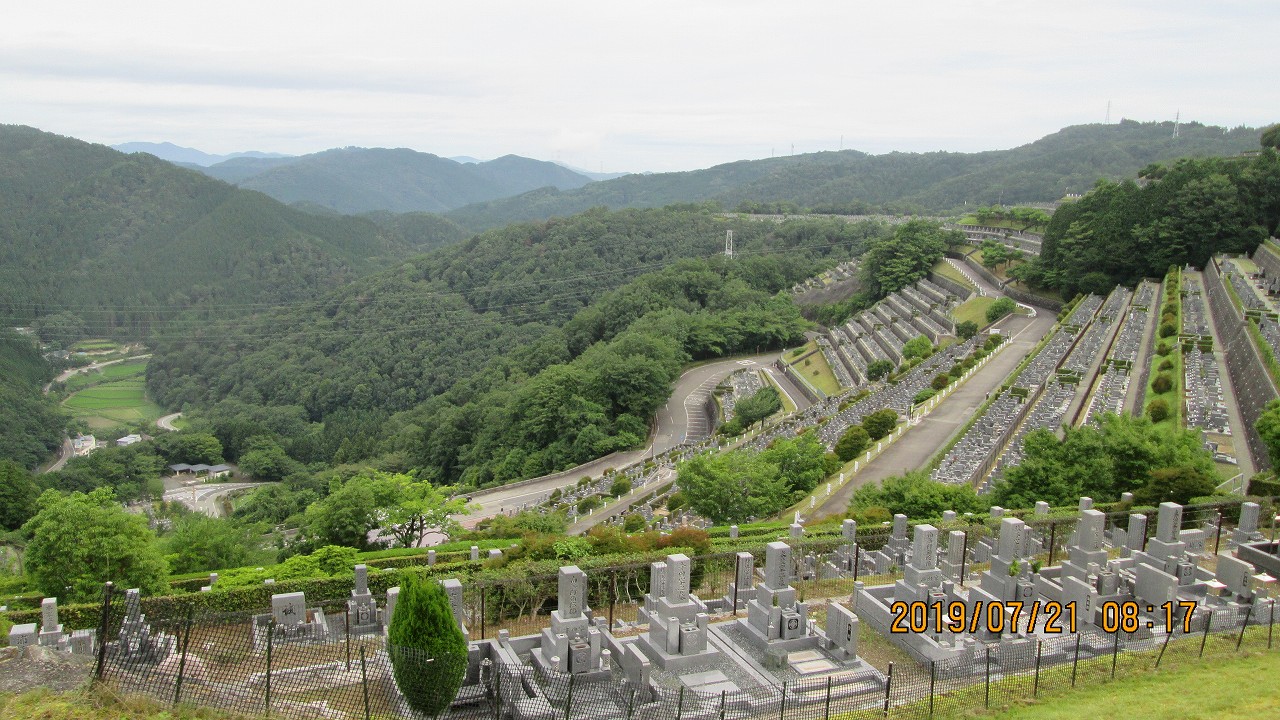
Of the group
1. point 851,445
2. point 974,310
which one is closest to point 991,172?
point 974,310

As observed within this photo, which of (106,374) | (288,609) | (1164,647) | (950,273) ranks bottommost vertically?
(106,374)

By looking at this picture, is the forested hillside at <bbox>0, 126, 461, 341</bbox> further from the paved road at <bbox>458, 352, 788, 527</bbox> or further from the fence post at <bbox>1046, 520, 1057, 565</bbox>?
the fence post at <bbox>1046, 520, 1057, 565</bbox>

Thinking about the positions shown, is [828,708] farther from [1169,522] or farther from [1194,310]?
[1194,310]

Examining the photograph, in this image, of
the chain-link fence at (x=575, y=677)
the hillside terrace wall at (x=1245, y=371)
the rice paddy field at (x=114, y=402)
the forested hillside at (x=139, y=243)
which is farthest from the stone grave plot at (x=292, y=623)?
the forested hillside at (x=139, y=243)

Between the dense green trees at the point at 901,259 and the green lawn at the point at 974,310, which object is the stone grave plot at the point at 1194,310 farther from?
the dense green trees at the point at 901,259

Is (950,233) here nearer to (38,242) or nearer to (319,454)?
(319,454)

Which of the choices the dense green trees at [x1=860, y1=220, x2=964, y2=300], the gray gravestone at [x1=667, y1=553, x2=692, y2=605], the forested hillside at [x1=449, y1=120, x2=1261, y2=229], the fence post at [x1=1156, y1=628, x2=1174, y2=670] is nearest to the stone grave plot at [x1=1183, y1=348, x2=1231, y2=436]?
the fence post at [x1=1156, y1=628, x2=1174, y2=670]
